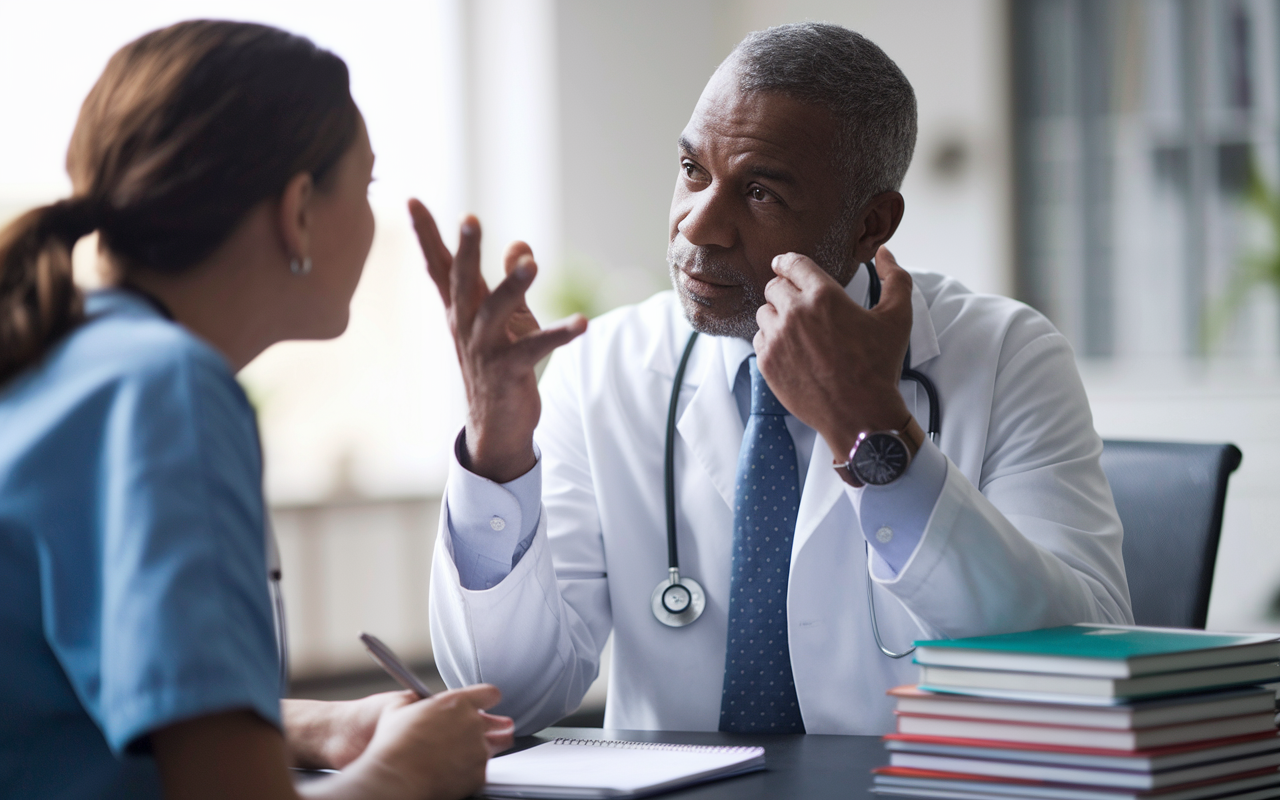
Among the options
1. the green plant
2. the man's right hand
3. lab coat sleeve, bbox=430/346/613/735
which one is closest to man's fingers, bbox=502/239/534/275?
the man's right hand

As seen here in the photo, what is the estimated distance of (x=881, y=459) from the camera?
1.19 metres

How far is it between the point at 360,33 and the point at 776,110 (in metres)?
3.29

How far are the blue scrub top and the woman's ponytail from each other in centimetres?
2

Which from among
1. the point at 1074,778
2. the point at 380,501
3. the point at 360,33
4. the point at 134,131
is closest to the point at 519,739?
the point at 1074,778

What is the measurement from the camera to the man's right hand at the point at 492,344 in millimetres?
1185

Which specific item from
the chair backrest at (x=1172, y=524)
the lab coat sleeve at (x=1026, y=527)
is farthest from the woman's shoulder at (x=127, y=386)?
the chair backrest at (x=1172, y=524)

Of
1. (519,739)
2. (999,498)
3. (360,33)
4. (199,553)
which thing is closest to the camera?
(199,553)

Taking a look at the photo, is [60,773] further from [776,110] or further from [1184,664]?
[776,110]

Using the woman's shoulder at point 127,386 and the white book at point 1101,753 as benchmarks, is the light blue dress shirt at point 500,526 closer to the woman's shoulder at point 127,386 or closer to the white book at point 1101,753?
the white book at point 1101,753

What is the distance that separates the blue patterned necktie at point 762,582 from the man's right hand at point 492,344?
31 cm

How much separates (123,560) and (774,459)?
3.12 ft

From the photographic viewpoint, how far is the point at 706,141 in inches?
61.9

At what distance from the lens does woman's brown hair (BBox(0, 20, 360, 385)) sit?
0.85 metres

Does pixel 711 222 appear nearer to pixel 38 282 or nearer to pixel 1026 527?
pixel 1026 527
